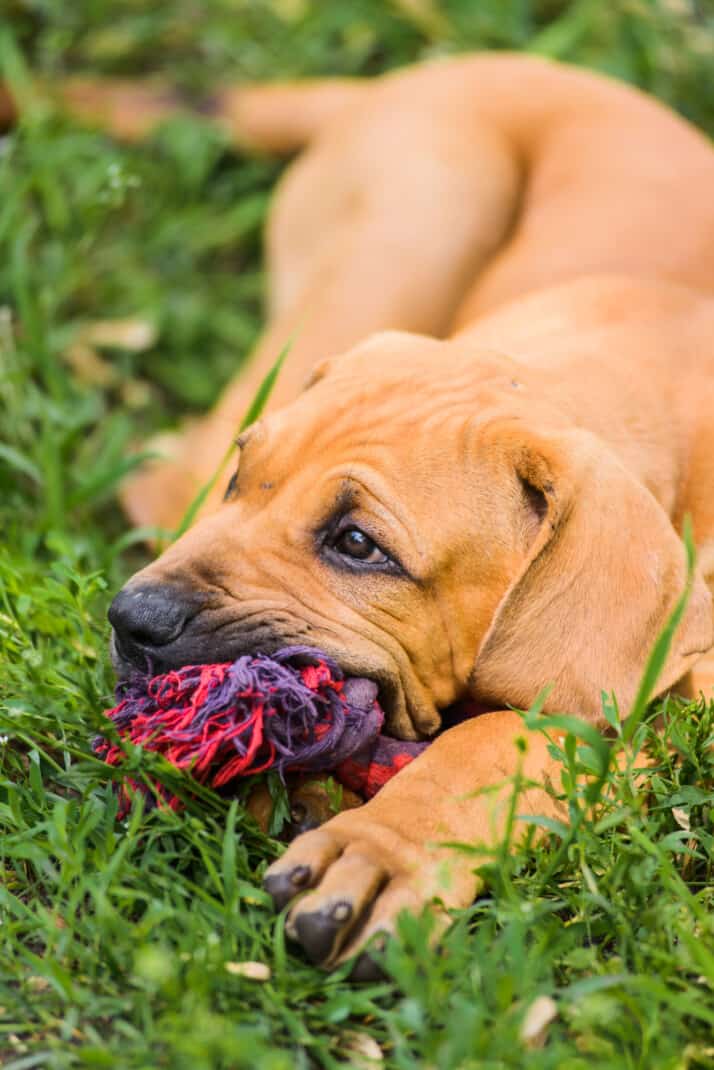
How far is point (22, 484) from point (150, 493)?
1.64ft

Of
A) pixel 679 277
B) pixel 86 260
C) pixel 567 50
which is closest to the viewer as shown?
pixel 679 277

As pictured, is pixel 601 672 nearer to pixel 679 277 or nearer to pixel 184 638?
pixel 184 638

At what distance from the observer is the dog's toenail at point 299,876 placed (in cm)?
258

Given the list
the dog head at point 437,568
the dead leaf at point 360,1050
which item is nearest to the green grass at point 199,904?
the dead leaf at point 360,1050

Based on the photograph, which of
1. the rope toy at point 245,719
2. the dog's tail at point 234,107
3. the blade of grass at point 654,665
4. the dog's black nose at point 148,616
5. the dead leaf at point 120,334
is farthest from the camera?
the dog's tail at point 234,107

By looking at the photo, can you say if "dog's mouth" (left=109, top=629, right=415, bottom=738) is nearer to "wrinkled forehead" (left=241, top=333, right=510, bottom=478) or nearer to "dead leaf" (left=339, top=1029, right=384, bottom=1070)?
"wrinkled forehead" (left=241, top=333, right=510, bottom=478)

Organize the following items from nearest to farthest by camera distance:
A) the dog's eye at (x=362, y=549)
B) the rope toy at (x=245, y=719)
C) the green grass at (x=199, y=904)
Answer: the green grass at (x=199, y=904)
the rope toy at (x=245, y=719)
the dog's eye at (x=362, y=549)

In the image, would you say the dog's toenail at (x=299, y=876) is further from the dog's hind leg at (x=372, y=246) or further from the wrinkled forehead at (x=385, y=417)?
the dog's hind leg at (x=372, y=246)

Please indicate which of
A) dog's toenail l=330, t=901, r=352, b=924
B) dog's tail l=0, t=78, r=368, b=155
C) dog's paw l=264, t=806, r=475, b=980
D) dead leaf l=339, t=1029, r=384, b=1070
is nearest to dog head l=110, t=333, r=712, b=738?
dog's paw l=264, t=806, r=475, b=980

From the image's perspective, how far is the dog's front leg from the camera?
2.52 m

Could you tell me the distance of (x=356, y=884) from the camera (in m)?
2.52

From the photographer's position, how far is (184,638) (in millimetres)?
2967

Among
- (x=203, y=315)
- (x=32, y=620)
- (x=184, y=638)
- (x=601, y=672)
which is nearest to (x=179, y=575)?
(x=184, y=638)

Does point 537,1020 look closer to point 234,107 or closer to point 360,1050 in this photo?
point 360,1050
